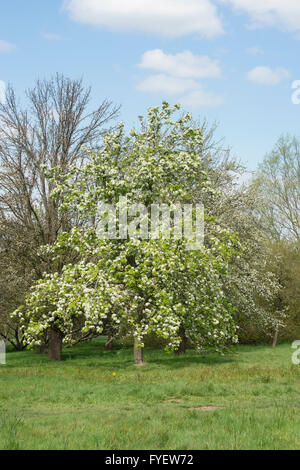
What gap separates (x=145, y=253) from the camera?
20.1 meters

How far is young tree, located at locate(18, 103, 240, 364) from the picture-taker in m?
20.3

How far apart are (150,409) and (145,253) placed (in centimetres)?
909

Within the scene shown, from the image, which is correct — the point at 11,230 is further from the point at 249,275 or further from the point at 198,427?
the point at 198,427

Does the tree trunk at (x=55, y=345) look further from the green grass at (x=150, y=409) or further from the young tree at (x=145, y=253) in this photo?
the green grass at (x=150, y=409)

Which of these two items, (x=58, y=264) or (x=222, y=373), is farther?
(x=58, y=264)

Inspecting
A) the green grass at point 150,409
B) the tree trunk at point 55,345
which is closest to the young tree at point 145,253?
the green grass at point 150,409

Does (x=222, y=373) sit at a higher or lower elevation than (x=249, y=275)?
lower

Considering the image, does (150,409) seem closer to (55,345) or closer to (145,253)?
(145,253)

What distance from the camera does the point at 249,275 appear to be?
30328 millimetres

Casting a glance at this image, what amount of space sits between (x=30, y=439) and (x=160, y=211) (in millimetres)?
15058

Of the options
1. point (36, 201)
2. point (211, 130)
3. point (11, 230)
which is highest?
point (211, 130)

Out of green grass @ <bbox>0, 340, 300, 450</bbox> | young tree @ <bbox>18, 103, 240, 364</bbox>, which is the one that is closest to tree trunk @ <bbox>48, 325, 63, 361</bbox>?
young tree @ <bbox>18, 103, 240, 364</bbox>

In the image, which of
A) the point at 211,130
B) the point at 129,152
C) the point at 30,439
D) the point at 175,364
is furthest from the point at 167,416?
the point at 211,130

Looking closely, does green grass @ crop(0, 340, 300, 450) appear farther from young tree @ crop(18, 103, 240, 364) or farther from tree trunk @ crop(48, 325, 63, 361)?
tree trunk @ crop(48, 325, 63, 361)
